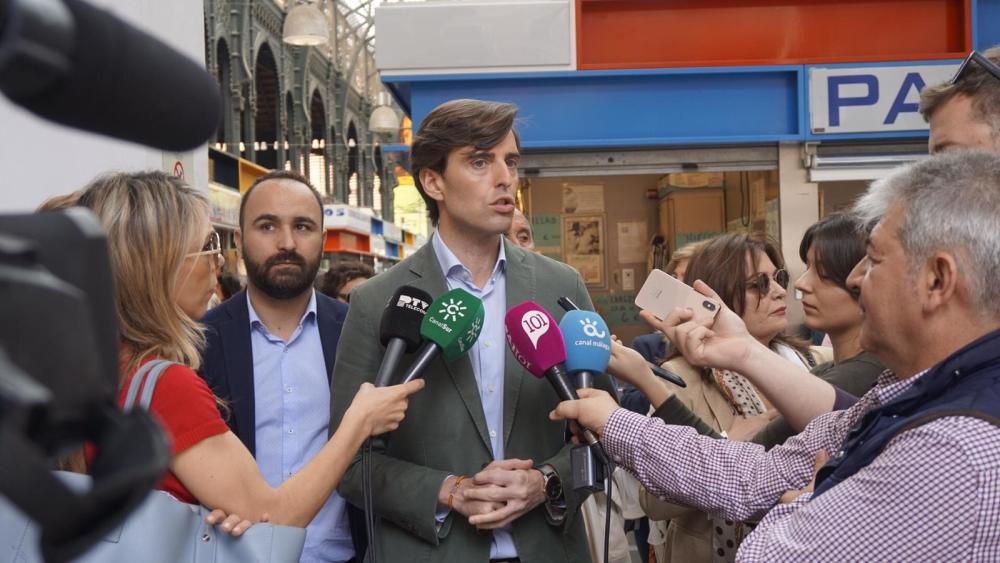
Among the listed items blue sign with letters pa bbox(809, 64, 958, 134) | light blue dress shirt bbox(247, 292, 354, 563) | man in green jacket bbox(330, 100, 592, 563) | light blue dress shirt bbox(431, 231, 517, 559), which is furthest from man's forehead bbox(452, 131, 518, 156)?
blue sign with letters pa bbox(809, 64, 958, 134)

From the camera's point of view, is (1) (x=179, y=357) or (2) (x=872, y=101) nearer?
(1) (x=179, y=357)

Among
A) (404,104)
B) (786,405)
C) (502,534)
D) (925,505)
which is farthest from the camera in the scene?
(404,104)

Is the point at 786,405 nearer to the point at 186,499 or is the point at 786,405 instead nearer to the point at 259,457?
the point at 186,499

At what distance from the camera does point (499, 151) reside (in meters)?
2.89

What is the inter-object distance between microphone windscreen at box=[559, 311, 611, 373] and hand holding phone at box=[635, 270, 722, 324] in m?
0.33

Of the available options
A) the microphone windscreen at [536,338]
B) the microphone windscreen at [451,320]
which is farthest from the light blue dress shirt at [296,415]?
the microphone windscreen at [536,338]

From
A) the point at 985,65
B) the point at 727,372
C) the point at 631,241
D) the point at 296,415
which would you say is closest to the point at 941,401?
the point at 985,65

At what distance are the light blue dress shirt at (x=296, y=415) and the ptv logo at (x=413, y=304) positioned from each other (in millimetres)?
783

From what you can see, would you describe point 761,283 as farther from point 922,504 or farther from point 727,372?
point 922,504

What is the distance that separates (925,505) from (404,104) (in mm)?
4896

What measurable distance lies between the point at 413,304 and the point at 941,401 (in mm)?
1295

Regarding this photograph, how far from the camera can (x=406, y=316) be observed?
2469mm

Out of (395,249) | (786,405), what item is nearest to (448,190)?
(786,405)

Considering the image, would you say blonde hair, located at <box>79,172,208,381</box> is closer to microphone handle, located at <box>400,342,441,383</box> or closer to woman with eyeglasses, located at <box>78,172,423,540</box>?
woman with eyeglasses, located at <box>78,172,423,540</box>
